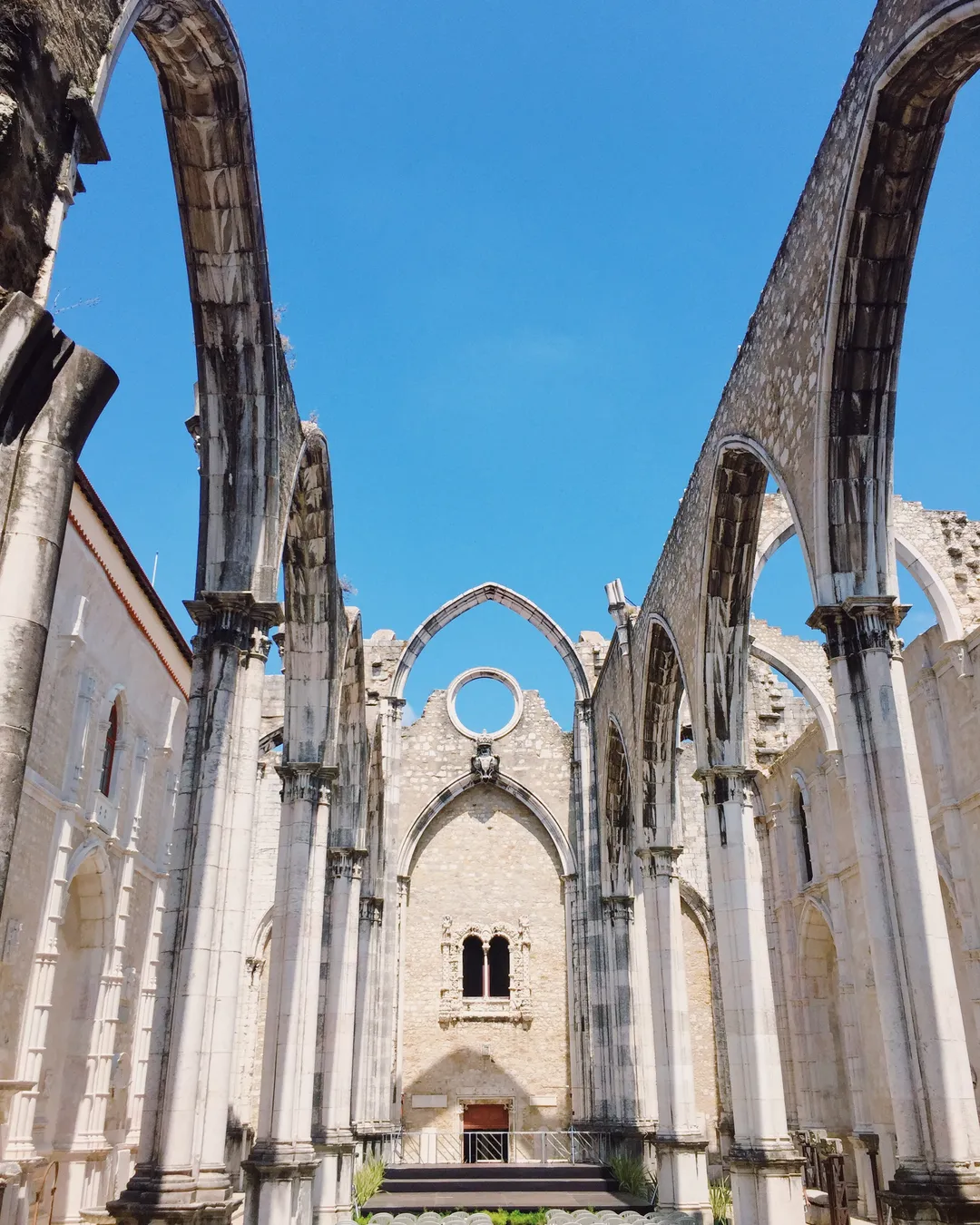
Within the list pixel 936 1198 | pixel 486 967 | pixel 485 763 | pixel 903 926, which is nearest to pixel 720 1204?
pixel 936 1198

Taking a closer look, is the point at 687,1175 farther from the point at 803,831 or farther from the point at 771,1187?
the point at 803,831

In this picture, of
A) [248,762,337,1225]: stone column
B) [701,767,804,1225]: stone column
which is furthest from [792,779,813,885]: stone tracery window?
[248,762,337,1225]: stone column

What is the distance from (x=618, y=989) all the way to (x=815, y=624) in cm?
1140

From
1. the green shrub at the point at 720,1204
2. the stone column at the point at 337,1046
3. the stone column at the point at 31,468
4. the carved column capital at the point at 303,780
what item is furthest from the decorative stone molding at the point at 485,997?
the stone column at the point at 31,468

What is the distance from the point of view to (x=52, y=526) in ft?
9.40

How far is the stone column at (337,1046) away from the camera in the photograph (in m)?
12.7

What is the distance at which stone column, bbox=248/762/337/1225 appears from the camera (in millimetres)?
10047

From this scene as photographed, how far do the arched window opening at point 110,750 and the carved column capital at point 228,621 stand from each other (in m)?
6.76

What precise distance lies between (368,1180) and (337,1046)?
8.57 feet

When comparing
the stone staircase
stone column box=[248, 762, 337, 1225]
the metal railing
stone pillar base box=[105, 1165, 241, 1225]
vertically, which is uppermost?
stone column box=[248, 762, 337, 1225]

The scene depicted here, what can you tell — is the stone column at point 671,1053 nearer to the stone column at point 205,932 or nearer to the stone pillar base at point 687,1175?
the stone pillar base at point 687,1175

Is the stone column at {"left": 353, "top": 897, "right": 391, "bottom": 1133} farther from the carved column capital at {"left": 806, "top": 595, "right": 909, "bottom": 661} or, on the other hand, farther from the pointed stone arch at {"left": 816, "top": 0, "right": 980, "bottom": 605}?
the pointed stone arch at {"left": 816, "top": 0, "right": 980, "bottom": 605}

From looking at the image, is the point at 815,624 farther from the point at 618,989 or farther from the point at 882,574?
the point at 618,989

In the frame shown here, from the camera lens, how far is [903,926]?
689cm
